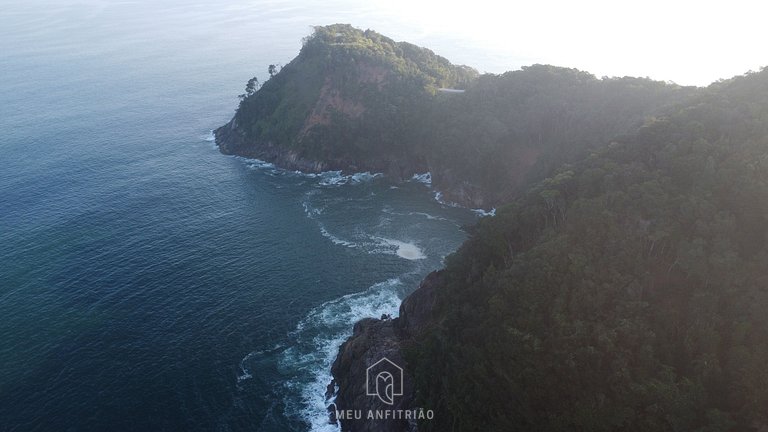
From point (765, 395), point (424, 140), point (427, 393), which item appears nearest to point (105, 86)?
point (424, 140)

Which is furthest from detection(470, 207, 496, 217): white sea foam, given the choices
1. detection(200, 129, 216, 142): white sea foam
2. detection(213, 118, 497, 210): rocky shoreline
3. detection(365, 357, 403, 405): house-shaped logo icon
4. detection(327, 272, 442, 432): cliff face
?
detection(200, 129, 216, 142): white sea foam

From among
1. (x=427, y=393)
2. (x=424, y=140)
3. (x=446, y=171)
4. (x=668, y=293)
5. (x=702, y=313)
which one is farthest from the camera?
(x=424, y=140)

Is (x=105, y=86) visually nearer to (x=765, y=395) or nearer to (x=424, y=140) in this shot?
(x=424, y=140)

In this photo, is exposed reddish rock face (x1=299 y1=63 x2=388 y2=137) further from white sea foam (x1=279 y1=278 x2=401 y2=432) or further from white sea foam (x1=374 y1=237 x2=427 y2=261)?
white sea foam (x1=279 y1=278 x2=401 y2=432)

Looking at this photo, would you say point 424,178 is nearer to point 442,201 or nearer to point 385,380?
point 442,201

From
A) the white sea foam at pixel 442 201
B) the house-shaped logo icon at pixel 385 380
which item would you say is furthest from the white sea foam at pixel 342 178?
the house-shaped logo icon at pixel 385 380

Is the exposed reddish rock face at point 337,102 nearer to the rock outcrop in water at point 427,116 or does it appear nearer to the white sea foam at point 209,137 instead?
the rock outcrop in water at point 427,116

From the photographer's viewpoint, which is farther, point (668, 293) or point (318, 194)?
point (318, 194)
